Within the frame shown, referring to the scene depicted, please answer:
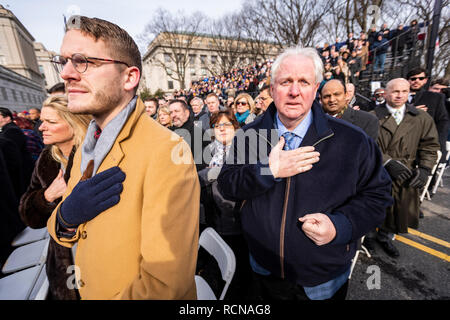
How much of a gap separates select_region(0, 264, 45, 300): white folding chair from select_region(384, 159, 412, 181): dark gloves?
4.34 m

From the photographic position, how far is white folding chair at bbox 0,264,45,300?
6.41ft

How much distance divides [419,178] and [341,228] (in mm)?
2440

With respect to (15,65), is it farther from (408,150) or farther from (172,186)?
(408,150)

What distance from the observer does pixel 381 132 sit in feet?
10.1

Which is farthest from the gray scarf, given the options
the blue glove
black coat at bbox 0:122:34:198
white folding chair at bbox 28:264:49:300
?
black coat at bbox 0:122:34:198

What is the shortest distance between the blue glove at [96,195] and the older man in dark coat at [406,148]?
325 cm

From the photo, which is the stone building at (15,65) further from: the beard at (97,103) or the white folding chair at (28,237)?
the beard at (97,103)

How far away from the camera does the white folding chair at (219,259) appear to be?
1.56m

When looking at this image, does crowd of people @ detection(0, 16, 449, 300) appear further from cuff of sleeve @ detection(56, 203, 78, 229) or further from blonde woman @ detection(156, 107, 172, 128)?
blonde woman @ detection(156, 107, 172, 128)

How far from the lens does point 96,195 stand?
3.40 ft

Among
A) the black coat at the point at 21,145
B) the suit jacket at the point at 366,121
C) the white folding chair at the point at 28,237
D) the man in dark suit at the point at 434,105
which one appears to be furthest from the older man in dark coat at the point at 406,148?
the black coat at the point at 21,145

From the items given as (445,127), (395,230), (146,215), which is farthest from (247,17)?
(146,215)

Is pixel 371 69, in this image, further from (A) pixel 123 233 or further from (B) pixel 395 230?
(A) pixel 123 233
